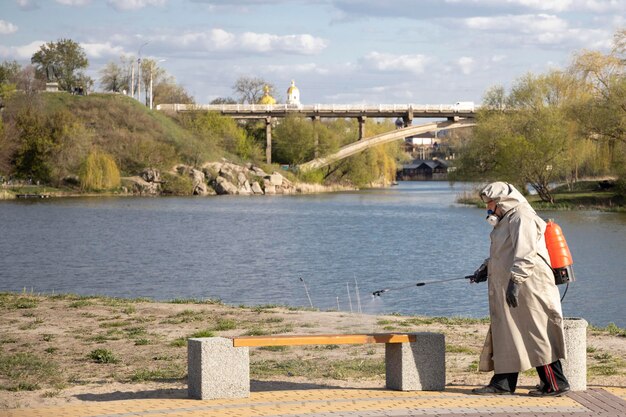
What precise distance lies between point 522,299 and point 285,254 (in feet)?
86.7

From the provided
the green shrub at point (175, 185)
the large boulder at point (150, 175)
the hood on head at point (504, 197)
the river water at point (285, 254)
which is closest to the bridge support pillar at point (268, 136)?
the green shrub at point (175, 185)

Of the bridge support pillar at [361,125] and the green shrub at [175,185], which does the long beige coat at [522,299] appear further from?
the bridge support pillar at [361,125]

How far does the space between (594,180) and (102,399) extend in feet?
193

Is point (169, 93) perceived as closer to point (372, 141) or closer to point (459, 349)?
point (372, 141)

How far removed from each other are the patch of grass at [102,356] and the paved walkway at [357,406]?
7.74 feet

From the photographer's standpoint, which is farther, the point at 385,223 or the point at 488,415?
the point at 385,223

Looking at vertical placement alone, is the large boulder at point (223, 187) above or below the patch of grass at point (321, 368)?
below

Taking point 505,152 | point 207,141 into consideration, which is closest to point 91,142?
point 207,141

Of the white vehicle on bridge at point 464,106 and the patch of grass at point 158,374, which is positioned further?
the white vehicle on bridge at point 464,106

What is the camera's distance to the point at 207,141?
93.1m

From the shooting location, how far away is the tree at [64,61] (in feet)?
337

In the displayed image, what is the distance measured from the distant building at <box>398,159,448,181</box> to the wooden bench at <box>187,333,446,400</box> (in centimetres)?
16713

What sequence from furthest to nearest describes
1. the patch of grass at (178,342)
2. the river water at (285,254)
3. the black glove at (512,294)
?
1. the river water at (285,254)
2. the patch of grass at (178,342)
3. the black glove at (512,294)

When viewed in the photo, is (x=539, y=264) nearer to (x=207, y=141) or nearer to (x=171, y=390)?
(x=171, y=390)
